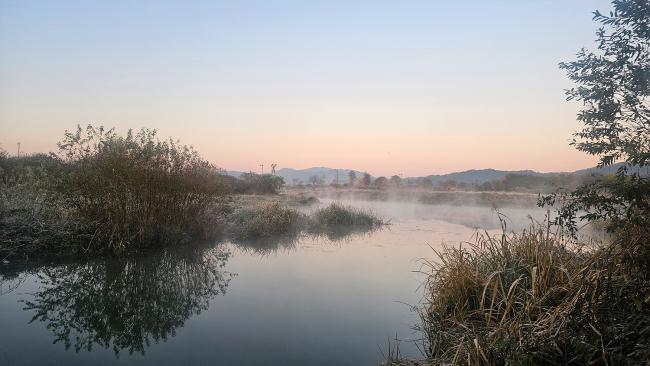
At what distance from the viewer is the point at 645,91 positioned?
4688 millimetres

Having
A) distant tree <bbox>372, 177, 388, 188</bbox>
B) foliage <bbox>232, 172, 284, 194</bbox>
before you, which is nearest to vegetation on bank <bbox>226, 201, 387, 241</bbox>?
foliage <bbox>232, 172, 284, 194</bbox>

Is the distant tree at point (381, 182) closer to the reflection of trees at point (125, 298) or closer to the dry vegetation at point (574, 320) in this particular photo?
the reflection of trees at point (125, 298)

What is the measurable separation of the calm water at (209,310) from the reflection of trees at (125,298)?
19mm

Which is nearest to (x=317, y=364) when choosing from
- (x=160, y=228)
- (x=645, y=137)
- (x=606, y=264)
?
(x=606, y=264)

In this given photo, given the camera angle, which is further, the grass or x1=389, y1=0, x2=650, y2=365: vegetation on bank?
the grass

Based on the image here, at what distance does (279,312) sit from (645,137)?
5.80 m

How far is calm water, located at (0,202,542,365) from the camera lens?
540 centimetres

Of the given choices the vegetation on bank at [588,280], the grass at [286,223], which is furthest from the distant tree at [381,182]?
the vegetation on bank at [588,280]

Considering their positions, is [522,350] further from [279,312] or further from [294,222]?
[294,222]

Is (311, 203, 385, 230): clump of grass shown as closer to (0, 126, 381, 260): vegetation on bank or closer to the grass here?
the grass

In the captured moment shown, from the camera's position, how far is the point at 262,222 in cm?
1605

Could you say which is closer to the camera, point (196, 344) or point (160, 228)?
point (196, 344)

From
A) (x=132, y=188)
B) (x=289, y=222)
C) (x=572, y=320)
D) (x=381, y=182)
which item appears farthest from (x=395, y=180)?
(x=572, y=320)

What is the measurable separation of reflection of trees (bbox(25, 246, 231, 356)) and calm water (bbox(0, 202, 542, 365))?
2 cm
